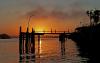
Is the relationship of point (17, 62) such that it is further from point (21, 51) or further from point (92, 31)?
point (92, 31)

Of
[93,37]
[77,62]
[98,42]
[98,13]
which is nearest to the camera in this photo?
[77,62]

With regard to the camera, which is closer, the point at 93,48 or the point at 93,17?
the point at 93,48

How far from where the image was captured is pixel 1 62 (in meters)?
57.3

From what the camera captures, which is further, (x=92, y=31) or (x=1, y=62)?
(x=92, y=31)

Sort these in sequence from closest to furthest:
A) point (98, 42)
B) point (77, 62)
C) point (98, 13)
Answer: point (77, 62), point (98, 42), point (98, 13)

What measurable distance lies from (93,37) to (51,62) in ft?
96.9

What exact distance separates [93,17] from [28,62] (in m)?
93.1

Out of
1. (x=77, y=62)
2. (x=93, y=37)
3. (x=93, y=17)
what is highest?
(x=93, y=17)

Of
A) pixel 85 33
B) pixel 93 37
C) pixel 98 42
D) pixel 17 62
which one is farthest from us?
pixel 85 33

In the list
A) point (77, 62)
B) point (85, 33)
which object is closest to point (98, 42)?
point (85, 33)

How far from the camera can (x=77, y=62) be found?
5088 cm

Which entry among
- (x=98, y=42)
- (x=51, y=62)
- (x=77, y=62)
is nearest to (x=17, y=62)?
(x=51, y=62)

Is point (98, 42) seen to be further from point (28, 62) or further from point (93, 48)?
point (28, 62)

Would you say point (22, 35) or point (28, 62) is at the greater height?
point (22, 35)
